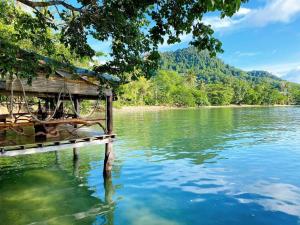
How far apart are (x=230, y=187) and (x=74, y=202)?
650 cm

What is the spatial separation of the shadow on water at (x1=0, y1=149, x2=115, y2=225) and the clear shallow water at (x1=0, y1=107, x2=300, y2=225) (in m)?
0.03

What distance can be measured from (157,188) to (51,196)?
14.2 feet

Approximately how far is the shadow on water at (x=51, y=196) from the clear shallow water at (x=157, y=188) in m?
0.03

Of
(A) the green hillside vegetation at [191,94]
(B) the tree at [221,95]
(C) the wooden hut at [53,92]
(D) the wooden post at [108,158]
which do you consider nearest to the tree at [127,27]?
(C) the wooden hut at [53,92]

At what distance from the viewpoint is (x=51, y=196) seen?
1302 centimetres

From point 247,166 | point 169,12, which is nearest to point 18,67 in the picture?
point 169,12

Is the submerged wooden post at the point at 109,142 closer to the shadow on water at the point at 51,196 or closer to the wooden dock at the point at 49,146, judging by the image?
the wooden dock at the point at 49,146

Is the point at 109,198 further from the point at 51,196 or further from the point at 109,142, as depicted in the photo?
the point at 109,142

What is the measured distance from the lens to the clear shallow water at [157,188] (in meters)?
10.9

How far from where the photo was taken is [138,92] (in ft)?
398

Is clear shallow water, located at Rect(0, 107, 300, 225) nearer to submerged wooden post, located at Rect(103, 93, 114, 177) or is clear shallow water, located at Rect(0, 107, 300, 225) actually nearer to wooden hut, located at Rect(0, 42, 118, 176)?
submerged wooden post, located at Rect(103, 93, 114, 177)

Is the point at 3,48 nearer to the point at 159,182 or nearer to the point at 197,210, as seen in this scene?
the point at 197,210

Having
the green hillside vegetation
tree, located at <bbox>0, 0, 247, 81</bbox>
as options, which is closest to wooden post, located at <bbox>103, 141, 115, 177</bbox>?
tree, located at <bbox>0, 0, 247, 81</bbox>

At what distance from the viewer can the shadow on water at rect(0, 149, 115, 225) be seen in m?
10.8
